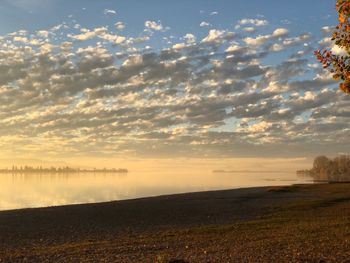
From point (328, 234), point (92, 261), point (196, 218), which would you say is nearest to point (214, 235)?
point (328, 234)

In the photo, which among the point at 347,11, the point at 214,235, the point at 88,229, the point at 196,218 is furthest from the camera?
the point at 196,218

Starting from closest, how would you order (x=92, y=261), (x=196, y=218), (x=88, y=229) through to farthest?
(x=92, y=261), (x=88, y=229), (x=196, y=218)

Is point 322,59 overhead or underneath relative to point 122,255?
overhead

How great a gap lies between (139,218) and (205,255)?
79.4 feet

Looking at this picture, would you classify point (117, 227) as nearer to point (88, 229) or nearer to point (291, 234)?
point (88, 229)

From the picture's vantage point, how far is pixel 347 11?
1423 cm

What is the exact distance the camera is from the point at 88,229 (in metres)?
32.7

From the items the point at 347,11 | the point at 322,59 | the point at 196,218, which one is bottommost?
the point at 196,218

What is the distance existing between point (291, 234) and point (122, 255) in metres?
10.1

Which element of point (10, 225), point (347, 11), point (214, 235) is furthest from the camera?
point (10, 225)

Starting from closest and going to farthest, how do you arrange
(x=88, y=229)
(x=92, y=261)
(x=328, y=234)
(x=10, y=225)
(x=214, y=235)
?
(x=92, y=261) → (x=328, y=234) → (x=214, y=235) → (x=88, y=229) → (x=10, y=225)

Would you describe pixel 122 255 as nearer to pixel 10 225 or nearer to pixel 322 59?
pixel 322 59

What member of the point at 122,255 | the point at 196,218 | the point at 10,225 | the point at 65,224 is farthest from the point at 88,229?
the point at 122,255

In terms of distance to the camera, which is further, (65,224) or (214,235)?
(65,224)
